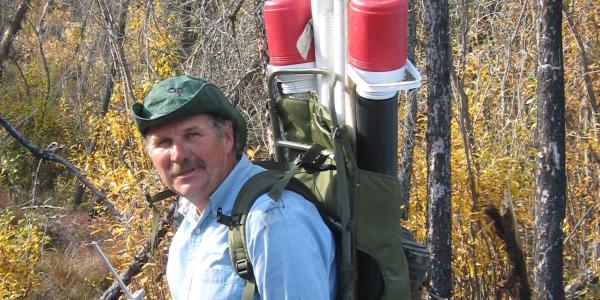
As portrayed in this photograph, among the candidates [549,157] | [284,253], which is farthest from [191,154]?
[549,157]

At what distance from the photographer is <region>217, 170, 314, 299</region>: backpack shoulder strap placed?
5.04 ft

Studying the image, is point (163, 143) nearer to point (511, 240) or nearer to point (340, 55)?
point (340, 55)

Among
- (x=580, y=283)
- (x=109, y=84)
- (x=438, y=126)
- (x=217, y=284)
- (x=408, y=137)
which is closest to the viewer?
(x=217, y=284)

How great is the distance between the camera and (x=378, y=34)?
1.68 m

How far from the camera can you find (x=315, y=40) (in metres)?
2.01

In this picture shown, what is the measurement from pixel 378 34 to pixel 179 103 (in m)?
0.53

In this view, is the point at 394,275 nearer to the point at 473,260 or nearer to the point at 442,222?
the point at 442,222

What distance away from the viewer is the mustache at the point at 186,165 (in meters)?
1.68

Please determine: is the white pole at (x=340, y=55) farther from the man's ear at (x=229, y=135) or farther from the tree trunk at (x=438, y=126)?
the tree trunk at (x=438, y=126)

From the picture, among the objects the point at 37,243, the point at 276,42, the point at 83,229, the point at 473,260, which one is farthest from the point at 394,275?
the point at 83,229

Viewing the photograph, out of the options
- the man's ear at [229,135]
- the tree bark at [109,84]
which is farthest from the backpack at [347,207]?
the tree bark at [109,84]

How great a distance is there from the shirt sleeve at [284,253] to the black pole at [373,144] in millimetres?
238

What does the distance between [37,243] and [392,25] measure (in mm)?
5663

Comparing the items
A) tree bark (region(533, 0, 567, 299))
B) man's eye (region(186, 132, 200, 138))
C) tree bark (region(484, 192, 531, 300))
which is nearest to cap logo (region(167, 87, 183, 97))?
man's eye (region(186, 132, 200, 138))
